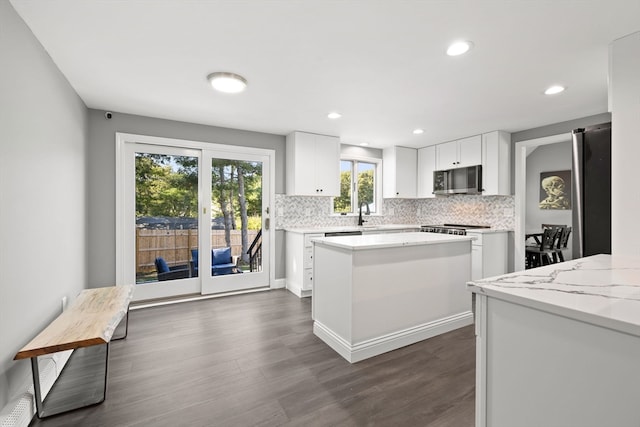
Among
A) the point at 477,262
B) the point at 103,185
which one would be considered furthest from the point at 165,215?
the point at 477,262

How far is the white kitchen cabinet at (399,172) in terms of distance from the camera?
5.24m

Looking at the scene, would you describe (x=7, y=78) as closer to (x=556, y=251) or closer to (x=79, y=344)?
(x=79, y=344)

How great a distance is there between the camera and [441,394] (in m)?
1.83

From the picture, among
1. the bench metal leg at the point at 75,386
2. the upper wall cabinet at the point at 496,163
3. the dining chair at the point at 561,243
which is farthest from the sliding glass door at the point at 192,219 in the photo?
A: the dining chair at the point at 561,243

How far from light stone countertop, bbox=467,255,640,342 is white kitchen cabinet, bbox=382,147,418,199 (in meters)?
4.04

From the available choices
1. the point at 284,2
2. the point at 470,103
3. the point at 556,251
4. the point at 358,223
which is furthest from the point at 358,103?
the point at 556,251

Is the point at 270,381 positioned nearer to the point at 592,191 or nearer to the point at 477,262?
the point at 592,191

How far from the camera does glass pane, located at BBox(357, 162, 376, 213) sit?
5426mm

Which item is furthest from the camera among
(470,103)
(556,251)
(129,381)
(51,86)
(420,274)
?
(556,251)

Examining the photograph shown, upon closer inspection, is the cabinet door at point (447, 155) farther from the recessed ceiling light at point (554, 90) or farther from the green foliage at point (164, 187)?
the green foliage at point (164, 187)

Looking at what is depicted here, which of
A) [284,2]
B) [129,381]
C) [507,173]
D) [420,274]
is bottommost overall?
[129,381]

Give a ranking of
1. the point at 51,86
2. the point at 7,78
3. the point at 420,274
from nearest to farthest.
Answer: the point at 7,78, the point at 51,86, the point at 420,274

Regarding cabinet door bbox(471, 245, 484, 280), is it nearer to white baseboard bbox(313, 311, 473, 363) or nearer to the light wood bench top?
white baseboard bbox(313, 311, 473, 363)

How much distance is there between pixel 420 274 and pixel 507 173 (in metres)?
2.85
